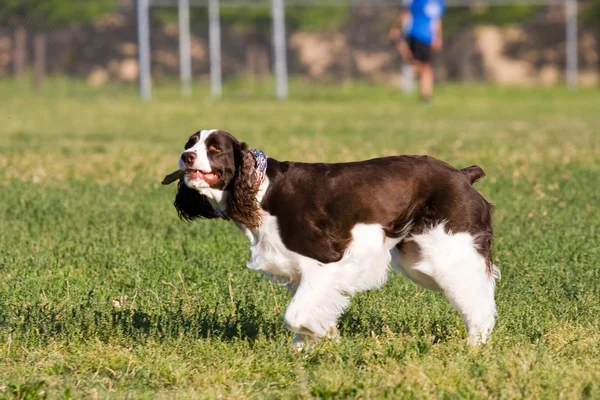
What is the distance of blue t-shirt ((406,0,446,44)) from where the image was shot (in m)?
22.3

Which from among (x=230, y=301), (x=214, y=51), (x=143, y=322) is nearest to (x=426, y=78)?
(x=214, y=51)

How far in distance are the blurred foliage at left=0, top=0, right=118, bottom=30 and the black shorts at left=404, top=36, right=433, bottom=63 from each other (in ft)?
33.2

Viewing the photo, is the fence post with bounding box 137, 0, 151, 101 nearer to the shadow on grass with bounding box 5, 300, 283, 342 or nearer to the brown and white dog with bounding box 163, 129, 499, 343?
the shadow on grass with bounding box 5, 300, 283, 342

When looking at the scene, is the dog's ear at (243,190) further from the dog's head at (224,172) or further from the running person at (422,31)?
the running person at (422,31)

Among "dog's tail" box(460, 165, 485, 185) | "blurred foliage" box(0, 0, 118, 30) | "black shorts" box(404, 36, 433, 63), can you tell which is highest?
"blurred foliage" box(0, 0, 118, 30)

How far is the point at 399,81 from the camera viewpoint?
35344 millimetres

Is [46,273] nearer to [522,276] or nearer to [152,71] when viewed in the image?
[522,276]

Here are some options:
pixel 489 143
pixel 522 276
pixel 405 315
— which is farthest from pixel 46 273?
pixel 489 143

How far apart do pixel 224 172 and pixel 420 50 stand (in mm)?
18098

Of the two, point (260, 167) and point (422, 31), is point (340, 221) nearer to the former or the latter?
point (260, 167)

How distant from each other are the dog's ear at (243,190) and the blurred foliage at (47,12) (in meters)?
23.6

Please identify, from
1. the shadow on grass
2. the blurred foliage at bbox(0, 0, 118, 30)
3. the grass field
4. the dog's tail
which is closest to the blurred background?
the blurred foliage at bbox(0, 0, 118, 30)

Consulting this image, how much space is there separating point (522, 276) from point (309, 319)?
2.19 m

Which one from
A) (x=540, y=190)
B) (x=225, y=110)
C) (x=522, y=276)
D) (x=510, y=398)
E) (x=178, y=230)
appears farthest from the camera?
(x=225, y=110)
